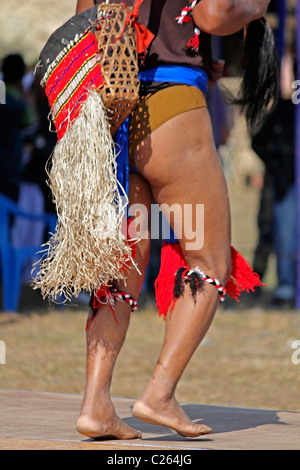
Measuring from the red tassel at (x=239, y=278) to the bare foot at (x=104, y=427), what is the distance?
55cm

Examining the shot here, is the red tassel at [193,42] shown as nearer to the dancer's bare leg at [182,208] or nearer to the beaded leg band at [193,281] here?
the dancer's bare leg at [182,208]

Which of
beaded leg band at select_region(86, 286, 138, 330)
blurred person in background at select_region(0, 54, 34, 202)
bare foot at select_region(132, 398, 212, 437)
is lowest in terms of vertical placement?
bare foot at select_region(132, 398, 212, 437)

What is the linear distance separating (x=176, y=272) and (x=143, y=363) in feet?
7.79

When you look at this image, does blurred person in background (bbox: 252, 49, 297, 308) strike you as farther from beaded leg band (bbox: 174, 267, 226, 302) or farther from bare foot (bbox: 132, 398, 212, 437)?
bare foot (bbox: 132, 398, 212, 437)

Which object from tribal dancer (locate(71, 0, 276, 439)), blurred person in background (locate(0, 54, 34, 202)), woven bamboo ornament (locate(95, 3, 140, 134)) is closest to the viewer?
woven bamboo ornament (locate(95, 3, 140, 134))

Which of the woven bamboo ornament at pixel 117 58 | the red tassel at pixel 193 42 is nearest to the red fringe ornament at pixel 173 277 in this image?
the woven bamboo ornament at pixel 117 58

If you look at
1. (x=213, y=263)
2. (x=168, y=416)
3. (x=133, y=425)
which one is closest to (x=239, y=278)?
(x=213, y=263)

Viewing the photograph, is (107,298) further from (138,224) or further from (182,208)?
(182,208)

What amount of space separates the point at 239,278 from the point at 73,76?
0.82 metres

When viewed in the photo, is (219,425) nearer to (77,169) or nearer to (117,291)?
(117,291)

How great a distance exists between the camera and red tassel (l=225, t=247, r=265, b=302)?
2.78m

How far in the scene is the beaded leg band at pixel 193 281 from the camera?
2613 mm

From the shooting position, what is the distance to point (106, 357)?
2562 mm

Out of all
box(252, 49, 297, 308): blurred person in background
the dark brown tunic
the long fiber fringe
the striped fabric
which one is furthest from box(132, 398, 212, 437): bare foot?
box(252, 49, 297, 308): blurred person in background
